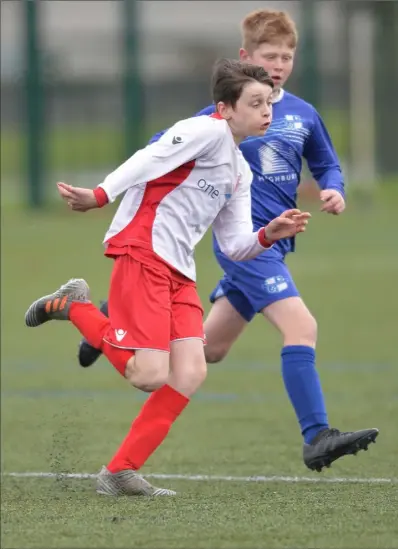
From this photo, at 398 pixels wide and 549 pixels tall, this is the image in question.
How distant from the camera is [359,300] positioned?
43.4ft

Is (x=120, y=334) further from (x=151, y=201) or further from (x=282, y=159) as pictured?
(x=282, y=159)

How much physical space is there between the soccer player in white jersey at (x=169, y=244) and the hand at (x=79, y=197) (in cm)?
18

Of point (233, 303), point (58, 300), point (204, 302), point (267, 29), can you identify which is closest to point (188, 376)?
point (58, 300)

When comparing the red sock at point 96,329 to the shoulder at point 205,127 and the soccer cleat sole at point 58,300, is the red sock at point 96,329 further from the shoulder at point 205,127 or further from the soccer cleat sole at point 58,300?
the shoulder at point 205,127

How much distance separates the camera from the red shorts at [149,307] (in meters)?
5.34

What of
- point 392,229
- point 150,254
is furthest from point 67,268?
point 150,254

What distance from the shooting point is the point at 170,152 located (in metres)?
5.36

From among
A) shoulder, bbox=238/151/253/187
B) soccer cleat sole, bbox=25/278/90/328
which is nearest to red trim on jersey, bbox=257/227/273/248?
shoulder, bbox=238/151/253/187

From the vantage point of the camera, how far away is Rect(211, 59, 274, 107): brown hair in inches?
217

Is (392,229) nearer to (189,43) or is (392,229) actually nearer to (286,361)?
(189,43)

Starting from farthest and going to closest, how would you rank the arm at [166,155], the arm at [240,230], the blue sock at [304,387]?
the blue sock at [304,387], the arm at [240,230], the arm at [166,155]

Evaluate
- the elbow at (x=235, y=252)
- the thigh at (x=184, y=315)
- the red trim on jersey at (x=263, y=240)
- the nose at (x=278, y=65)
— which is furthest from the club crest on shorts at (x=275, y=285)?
the nose at (x=278, y=65)

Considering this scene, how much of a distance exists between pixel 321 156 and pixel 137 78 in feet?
54.6

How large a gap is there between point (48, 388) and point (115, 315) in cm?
353
